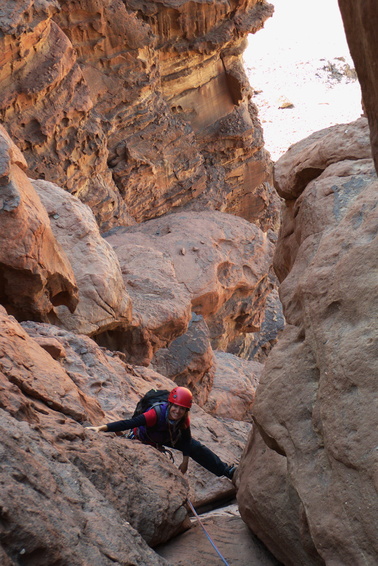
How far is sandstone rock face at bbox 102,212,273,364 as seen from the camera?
471 inches

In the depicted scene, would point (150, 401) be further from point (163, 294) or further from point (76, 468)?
point (163, 294)

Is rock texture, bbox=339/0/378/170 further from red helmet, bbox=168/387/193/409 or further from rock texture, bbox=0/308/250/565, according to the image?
red helmet, bbox=168/387/193/409

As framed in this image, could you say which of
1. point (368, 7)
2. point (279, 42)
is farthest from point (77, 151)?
point (279, 42)

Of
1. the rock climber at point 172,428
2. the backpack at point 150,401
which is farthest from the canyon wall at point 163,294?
the backpack at point 150,401

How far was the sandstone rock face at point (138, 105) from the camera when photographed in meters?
14.9

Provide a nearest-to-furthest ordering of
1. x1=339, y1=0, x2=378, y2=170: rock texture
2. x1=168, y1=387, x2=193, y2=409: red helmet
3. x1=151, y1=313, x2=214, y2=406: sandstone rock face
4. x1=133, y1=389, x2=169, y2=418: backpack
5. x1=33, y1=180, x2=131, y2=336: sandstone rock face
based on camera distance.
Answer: x1=339, y1=0, x2=378, y2=170: rock texture → x1=168, y1=387, x2=193, y2=409: red helmet → x1=133, y1=389, x2=169, y2=418: backpack → x1=33, y1=180, x2=131, y2=336: sandstone rock face → x1=151, y1=313, x2=214, y2=406: sandstone rock face

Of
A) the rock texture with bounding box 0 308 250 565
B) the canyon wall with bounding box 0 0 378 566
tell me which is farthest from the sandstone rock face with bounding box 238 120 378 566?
the rock texture with bounding box 0 308 250 565

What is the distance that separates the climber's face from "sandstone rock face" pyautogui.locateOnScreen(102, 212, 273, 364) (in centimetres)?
475

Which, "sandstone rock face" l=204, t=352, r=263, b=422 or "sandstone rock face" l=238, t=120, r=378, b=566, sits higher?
"sandstone rock face" l=238, t=120, r=378, b=566

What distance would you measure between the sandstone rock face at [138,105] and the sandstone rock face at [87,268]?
4.39 m

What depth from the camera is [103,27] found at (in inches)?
696

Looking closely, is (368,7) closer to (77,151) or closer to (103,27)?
(77,151)

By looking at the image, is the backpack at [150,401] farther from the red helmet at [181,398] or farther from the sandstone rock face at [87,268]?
the sandstone rock face at [87,268]

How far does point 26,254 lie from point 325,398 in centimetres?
529
